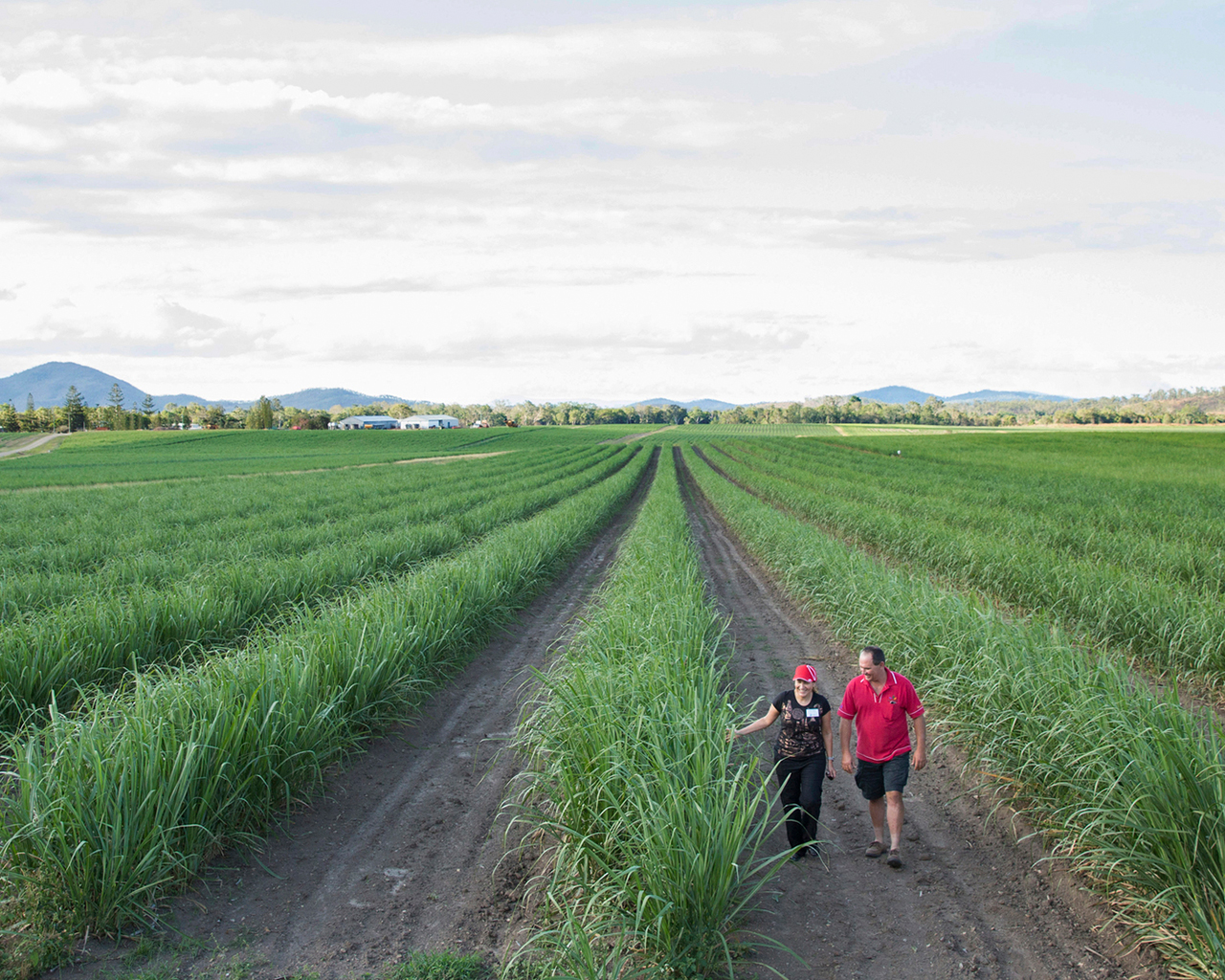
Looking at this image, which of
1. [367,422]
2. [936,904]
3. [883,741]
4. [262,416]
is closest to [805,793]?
[883,741]

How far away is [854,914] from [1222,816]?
1985 mm

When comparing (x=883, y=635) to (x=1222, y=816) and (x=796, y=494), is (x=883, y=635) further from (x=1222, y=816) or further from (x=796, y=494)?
(x=796, y=494)

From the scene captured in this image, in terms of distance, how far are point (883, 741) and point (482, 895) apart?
2.84 metres

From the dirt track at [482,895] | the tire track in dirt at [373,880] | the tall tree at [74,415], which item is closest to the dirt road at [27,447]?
the tall tree at [74,415]

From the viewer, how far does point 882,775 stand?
4605 mm

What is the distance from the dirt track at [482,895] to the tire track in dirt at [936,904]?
1 centimetres

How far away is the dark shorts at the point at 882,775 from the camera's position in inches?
178

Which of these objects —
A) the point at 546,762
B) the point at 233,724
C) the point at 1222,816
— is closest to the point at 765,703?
the point at 546,762

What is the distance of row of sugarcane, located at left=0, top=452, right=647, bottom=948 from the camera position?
3.55 m

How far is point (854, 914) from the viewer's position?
3.94 meters

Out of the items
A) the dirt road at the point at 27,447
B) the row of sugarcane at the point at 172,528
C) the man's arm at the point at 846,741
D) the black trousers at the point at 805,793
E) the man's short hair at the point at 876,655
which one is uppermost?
the dirt road at the point at 27,447

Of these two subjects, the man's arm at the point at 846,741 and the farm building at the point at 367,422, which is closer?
the man's arm at the point at 846,741

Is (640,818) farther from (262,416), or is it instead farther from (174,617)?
(262,416)

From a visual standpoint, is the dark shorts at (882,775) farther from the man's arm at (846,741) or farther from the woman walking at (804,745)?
the woman walking at (804,745)
